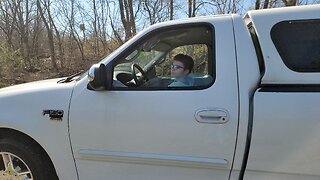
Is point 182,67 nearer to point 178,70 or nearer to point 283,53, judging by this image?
point 178,70

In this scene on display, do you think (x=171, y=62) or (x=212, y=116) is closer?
(x=212, y=116)

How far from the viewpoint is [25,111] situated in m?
3.14

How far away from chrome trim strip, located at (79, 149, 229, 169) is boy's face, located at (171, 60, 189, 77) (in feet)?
2.70

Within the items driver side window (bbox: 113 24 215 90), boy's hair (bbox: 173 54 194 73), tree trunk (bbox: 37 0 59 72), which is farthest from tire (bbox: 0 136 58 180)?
tree trunk (bbox: 37 0 59 72)

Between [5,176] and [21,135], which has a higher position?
[21,135]

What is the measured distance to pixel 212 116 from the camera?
2.69m

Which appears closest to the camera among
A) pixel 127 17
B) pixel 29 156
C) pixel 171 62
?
pixel 29 156

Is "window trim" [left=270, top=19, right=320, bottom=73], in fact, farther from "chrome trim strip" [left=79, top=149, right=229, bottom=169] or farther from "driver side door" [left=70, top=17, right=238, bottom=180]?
"chrome trim strip" [left=79, top=149, right=229, bottom=169]

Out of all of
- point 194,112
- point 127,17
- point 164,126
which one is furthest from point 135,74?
point 127,17

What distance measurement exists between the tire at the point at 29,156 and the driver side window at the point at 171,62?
1024mm

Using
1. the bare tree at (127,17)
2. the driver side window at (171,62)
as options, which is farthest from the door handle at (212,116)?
the bare tree at (127,17)

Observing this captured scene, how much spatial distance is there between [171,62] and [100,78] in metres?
0.88

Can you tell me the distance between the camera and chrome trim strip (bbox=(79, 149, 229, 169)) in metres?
2.77

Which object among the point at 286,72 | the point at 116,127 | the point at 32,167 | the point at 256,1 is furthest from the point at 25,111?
the point at 256,1
